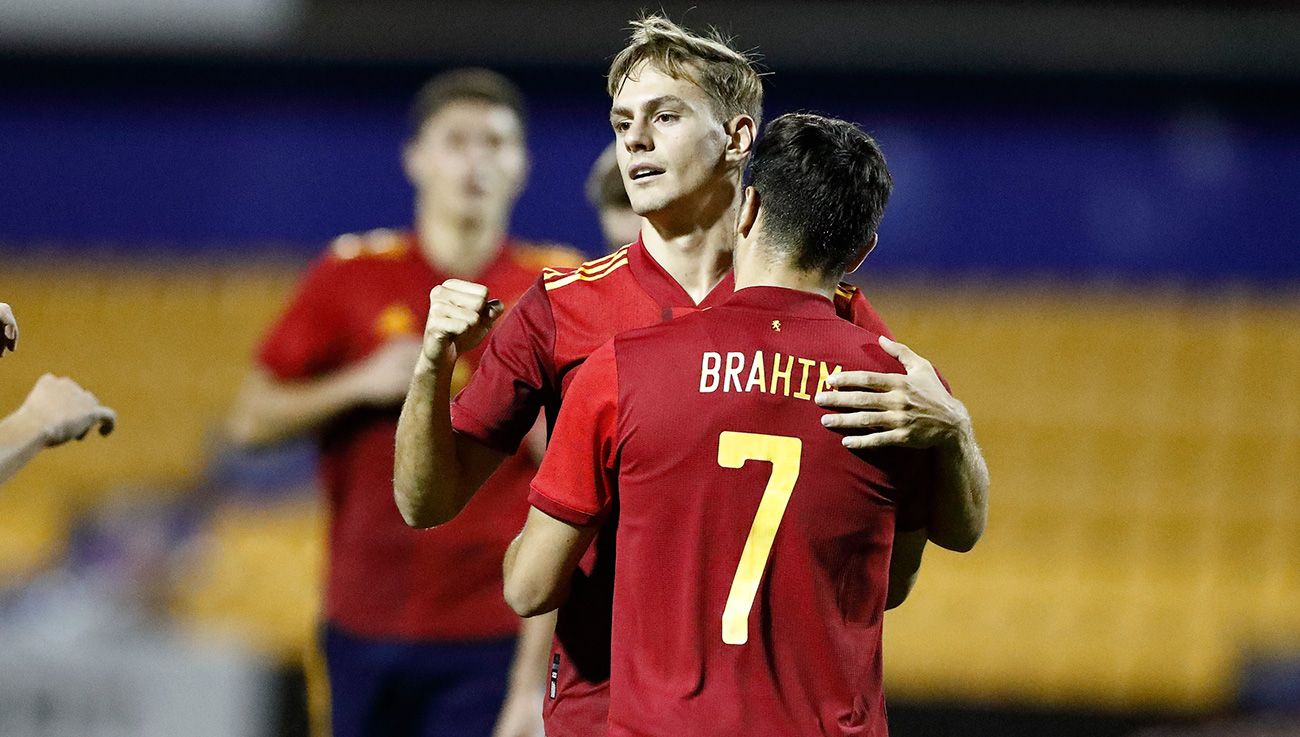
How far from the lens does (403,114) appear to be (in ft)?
35.3

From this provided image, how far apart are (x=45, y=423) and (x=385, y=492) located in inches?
47.1

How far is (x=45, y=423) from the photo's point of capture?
283 cm

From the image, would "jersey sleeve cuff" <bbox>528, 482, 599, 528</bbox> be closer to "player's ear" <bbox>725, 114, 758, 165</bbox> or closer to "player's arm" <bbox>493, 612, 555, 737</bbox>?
"player's ear" <bbox>725, 114, 758, 165</bbox>

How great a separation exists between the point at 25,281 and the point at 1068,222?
7.28 metres

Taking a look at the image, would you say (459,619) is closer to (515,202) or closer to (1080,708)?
(1080,708)

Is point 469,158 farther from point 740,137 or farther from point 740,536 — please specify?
point 740,536

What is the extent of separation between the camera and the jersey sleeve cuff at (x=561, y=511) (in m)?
2.20

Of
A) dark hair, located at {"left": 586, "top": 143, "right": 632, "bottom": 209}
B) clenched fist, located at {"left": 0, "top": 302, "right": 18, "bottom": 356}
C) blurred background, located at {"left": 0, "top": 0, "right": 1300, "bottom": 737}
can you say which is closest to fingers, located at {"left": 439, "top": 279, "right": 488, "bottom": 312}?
clenched fist, located at {"left": 0, "top": 302, "right": 18, "bottom": 356}

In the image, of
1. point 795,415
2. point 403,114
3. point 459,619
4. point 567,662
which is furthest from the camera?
point 403,114

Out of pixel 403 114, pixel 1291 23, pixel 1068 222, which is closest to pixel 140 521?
pixel 403 114

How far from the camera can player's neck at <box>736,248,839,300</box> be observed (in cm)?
223

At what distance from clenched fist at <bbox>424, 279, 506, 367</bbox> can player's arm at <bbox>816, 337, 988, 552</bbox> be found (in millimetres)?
561

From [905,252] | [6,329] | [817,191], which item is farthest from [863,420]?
[905,252]

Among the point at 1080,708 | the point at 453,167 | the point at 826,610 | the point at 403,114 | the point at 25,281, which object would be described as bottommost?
the point at 1080,708
